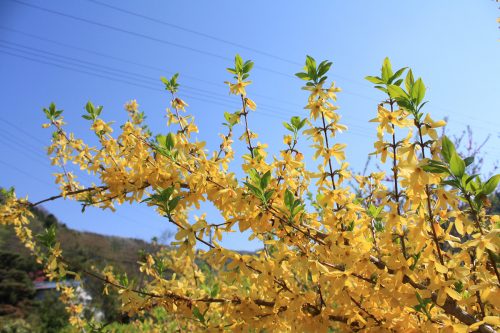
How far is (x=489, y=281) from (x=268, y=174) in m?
0.93

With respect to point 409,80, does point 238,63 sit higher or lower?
higher

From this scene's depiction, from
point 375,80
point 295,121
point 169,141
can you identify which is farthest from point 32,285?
point 375,80

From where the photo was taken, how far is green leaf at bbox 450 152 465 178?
1202 mm

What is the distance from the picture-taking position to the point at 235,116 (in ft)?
7.58

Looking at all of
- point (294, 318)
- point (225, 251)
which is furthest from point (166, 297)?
point (294, 318)

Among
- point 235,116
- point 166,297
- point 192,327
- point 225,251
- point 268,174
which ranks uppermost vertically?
point 235,116

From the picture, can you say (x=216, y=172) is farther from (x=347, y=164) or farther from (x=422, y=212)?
(x=422, y=212)

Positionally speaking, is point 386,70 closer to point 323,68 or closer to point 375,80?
point 375,80

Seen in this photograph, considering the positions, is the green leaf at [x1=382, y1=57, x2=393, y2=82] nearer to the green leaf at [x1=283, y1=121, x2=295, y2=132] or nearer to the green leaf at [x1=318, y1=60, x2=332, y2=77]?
the green leaf at [x1=318, y1=60, x2=332, y2=77]

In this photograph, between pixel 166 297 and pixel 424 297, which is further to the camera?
pixel 166 297

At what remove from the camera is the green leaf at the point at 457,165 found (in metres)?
1.20

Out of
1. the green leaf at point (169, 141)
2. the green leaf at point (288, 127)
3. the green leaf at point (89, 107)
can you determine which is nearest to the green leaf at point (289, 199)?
the green leaf at point (169, 141)

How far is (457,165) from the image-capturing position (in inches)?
47.4

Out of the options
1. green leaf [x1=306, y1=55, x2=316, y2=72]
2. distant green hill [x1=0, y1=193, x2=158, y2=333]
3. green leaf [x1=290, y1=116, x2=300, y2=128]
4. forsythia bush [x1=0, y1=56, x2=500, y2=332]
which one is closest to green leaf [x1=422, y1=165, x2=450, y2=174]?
forsythia bush [x1=0, y1=56, x2=500, y2=332]
